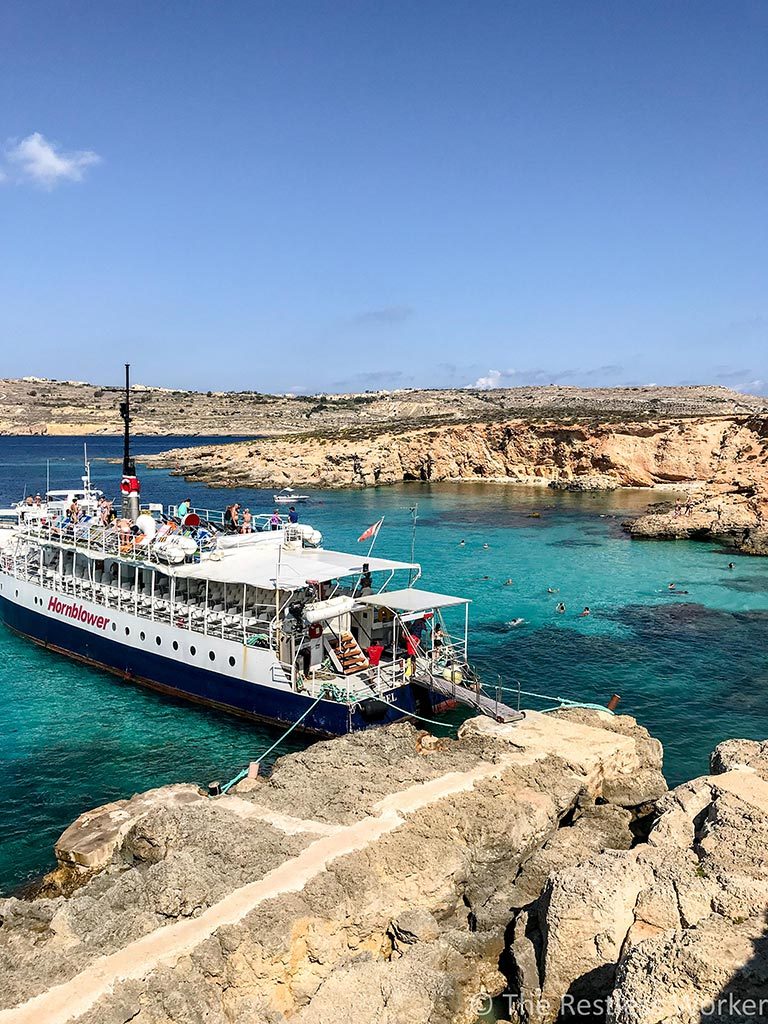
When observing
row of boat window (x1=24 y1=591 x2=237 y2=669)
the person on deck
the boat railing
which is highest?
the person on deck

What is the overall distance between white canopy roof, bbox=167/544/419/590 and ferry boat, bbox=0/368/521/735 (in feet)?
0.24

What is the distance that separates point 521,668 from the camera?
1214 inches

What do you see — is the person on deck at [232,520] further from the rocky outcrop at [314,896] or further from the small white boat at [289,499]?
the rocky outcrop at [314,896]

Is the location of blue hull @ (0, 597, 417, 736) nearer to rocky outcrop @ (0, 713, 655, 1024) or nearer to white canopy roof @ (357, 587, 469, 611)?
white canopy roof @ (357, 587, 469, 611)

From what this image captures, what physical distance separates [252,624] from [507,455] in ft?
260

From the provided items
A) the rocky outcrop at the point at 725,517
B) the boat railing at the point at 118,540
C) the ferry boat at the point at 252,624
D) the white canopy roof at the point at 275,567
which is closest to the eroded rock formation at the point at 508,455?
the rocky outcrop at the point at 725,517

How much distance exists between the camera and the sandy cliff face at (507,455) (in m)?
91.2

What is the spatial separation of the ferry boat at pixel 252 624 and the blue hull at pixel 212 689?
0.15 feet

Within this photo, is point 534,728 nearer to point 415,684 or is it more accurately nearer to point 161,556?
point 415,684

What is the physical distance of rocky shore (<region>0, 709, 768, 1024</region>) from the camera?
1090 centimetres

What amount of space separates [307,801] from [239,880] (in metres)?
2.95

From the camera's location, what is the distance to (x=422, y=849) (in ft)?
48.8

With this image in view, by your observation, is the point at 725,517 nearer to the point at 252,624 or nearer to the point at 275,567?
the point at 275,567

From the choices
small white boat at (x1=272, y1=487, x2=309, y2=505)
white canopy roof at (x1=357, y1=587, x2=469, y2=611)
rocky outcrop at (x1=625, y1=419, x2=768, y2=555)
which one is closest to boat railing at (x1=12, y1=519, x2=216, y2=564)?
small white boat at (x1=272, y1=487, x2=309, y2=505)
